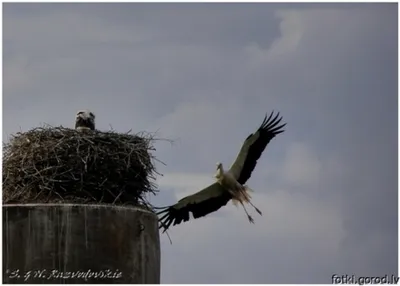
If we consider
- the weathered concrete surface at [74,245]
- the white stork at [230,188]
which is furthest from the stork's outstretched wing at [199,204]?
the weathered concrete surface at [74,245]

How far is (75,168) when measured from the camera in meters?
11.8

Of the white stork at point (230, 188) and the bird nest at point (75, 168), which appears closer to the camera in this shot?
the bird nest at point (75, 168)

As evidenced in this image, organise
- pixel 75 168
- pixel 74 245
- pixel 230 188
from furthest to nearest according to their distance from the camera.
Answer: pixel 230 188
pixel 75 168
pixel 74 245

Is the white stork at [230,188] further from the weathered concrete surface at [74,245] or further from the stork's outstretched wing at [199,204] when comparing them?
the weathered concrete surface at [74,245]

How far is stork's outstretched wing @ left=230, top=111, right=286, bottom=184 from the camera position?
44.3ft

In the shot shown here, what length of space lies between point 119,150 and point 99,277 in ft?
6.51

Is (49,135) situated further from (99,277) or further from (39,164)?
(99,277)

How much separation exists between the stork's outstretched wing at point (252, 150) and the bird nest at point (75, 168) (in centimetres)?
148

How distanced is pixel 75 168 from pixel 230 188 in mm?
2645

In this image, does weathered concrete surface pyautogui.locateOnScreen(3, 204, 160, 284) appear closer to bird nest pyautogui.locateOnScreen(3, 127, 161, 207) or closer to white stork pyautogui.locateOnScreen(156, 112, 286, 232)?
bird nest pyautogui.locateOnScreen(3, 127, 161, 207)

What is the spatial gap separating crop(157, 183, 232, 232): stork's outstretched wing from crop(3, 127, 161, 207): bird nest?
1.60 meters

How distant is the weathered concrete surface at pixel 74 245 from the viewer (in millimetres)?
10594

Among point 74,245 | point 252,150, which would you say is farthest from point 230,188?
point 74,245

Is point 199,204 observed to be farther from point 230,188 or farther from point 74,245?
point 74,245
